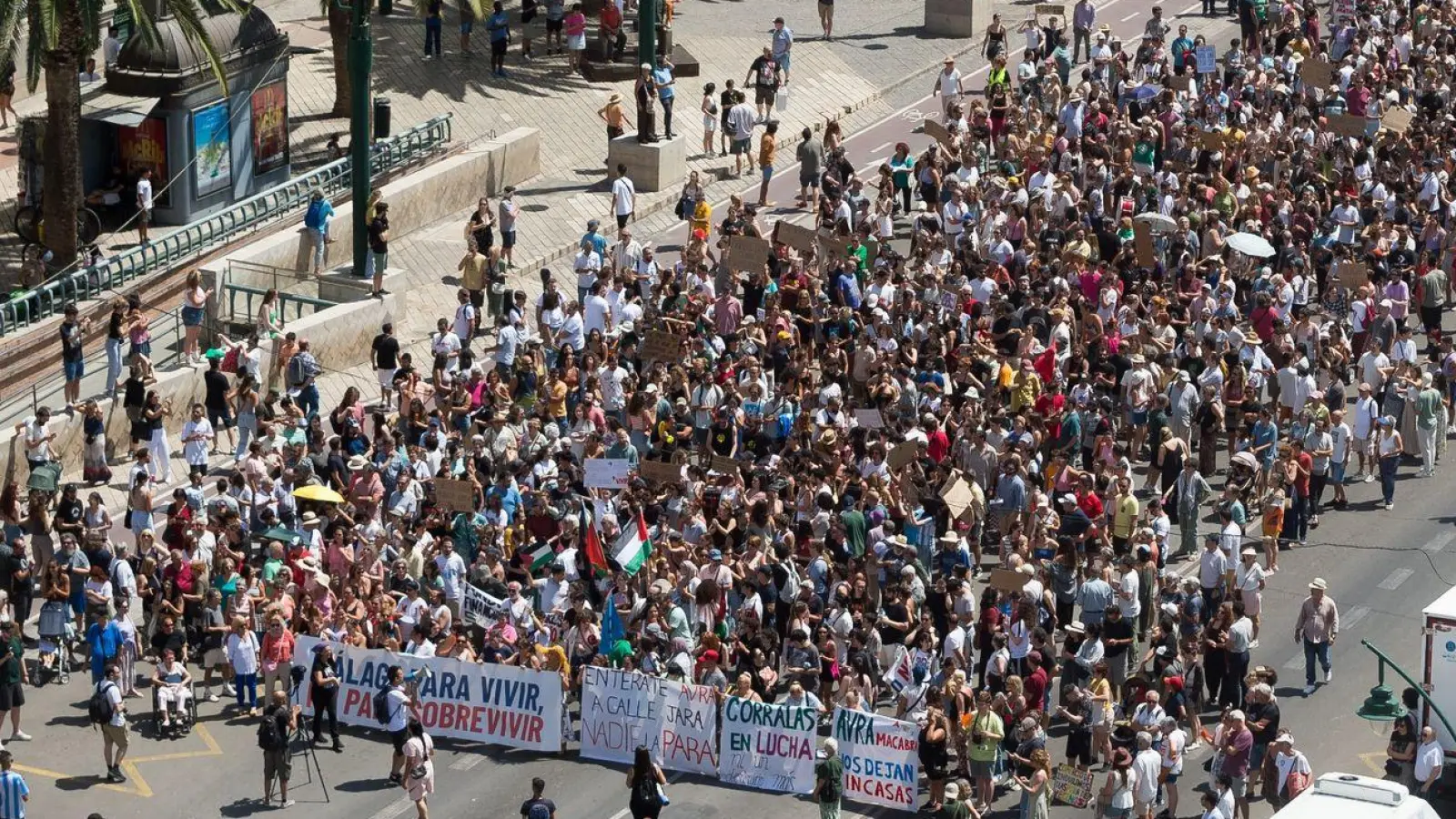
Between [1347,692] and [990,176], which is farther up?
[990,176]

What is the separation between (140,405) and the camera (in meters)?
36.1

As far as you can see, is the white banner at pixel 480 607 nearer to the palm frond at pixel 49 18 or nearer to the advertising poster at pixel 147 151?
the palm frond at pixel 49 18

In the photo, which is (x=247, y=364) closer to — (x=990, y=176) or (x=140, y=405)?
(x=140, y=405)

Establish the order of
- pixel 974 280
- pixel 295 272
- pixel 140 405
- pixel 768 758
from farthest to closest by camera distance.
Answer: pixel 295 272
pixel 974 280
pixel 140 405
pixel 768 758

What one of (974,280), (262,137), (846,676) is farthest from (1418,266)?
(262,137)

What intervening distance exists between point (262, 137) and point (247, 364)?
7.78 meters

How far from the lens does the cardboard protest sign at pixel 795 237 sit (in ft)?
131

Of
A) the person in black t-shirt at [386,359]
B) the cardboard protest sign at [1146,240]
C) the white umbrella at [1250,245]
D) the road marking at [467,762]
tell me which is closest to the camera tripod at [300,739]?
the road marking at [467,762]

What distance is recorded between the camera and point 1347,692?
3055cm

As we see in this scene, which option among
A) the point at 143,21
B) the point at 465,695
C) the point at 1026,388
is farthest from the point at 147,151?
the point at 1026,388

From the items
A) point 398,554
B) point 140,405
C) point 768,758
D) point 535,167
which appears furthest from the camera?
point 535,167

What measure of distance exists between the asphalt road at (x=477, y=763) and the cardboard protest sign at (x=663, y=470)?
475cm

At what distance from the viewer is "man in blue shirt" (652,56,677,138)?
4619cm

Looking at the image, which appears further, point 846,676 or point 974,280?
point 974,280
